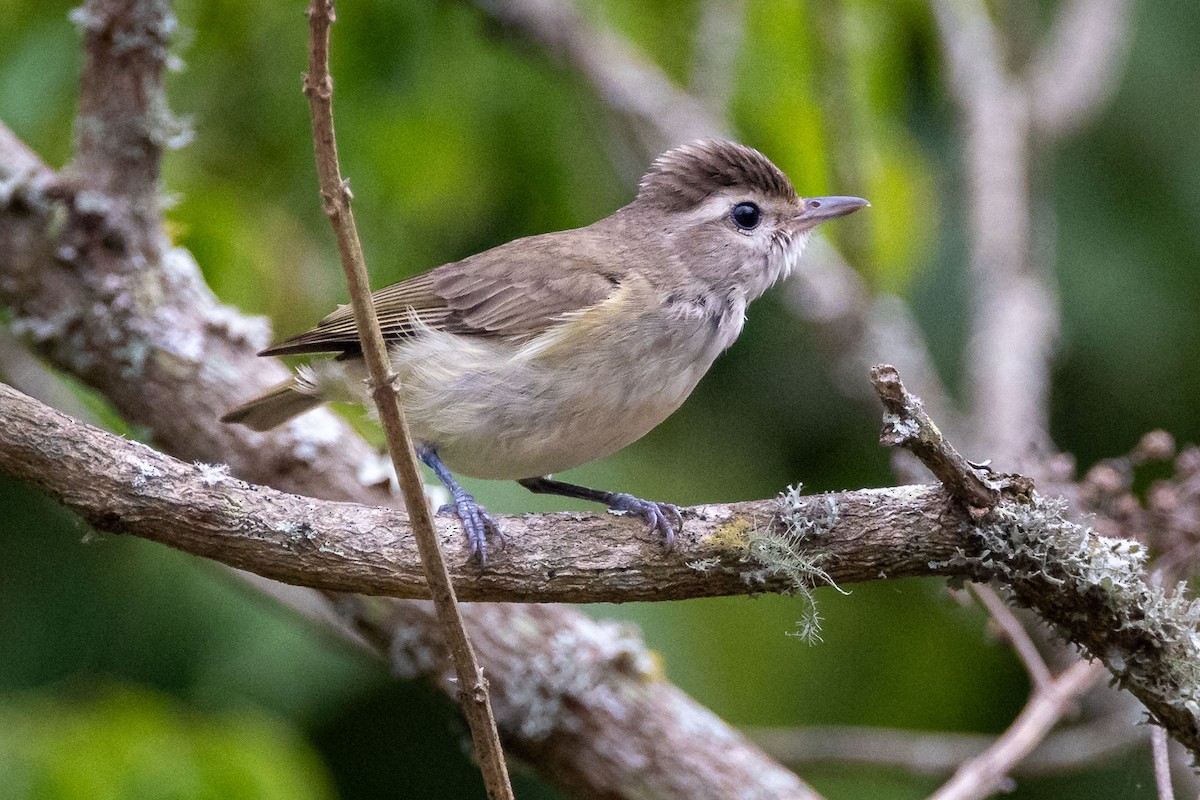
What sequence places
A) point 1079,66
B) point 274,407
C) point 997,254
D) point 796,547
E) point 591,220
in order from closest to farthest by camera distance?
point 796,547 → point 274,407 → point 591,220 → point 997,254 → point 1079,66

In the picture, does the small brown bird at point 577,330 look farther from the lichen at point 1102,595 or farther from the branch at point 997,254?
the branch at point 997,254

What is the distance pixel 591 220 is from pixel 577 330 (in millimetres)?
1705

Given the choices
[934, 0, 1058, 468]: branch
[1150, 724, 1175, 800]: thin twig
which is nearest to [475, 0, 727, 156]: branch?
[934, 0, 1058, 468]: branch

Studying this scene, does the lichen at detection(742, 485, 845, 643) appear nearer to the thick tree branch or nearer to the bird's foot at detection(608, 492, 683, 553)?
the thick tree branch

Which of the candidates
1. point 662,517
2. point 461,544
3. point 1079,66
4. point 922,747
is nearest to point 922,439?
point 662,517

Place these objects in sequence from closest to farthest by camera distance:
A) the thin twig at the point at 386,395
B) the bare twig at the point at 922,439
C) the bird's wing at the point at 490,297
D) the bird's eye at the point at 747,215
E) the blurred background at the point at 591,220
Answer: the thin twig at the point at 386,395, the bare twig at the point at 922,439, the bird's wing at the point at 490,297, the bird's eye at the point at 747,215, the blurred background at the point at 591,220

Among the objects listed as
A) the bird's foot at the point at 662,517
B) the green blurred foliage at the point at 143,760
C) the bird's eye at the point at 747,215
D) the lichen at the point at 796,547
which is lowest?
the green blurred foliage at the point at 143,760

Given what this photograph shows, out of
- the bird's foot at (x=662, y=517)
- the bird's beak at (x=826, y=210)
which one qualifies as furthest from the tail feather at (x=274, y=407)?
the bird's beak at (x=826, y=210)

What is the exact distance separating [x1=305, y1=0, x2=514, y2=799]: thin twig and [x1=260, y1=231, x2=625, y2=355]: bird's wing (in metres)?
1.32

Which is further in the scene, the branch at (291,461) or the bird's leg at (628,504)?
the branch at (291,461)

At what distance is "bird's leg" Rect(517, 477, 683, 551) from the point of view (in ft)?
9.80

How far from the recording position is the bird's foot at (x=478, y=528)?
2965 millimetres

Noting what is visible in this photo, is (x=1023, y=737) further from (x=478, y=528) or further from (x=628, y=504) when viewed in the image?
(x=478, y=528)

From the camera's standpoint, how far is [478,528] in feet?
9.97
